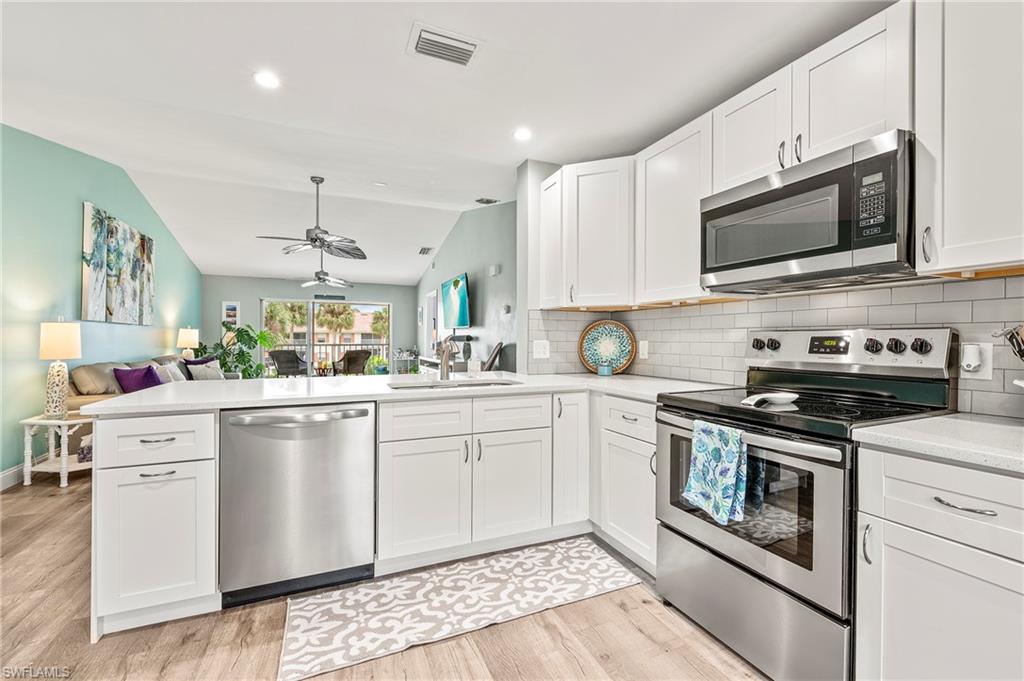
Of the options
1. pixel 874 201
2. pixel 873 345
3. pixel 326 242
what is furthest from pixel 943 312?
pixel 326 242

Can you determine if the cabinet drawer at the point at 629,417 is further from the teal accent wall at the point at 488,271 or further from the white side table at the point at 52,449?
the white side table at the point at 52,449

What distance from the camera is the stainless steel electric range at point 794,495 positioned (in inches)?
55.0

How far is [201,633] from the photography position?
1.84m

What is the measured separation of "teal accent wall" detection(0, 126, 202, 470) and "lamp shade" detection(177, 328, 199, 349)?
7.17ft

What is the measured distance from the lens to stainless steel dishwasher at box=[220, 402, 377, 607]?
1.96 m

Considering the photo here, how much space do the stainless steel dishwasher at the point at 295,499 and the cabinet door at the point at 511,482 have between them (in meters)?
0.54

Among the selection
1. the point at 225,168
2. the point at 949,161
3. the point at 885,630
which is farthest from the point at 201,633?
the point at 225,168

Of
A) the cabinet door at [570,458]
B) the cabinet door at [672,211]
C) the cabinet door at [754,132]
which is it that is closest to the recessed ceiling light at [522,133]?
the cabinet door at [672,211]

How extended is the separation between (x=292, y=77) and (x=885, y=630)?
315 centimetres

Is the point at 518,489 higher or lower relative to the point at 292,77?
lower

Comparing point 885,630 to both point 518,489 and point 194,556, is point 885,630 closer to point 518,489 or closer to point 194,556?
point 518,489

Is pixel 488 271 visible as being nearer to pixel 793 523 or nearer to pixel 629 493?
pixel 629 493

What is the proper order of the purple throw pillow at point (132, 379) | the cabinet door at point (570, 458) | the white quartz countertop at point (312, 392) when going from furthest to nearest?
the purple throw pillow at point (132, 379) < the cabinet door at point (570, 458) < the white quartz countertop at point (312, 392)

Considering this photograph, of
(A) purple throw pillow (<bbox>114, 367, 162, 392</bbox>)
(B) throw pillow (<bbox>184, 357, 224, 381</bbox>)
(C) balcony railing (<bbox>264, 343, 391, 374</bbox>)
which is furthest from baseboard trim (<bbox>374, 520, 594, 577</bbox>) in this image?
(C) balcony railing (<bbox>264, 343, 391, 374</bbox>)
